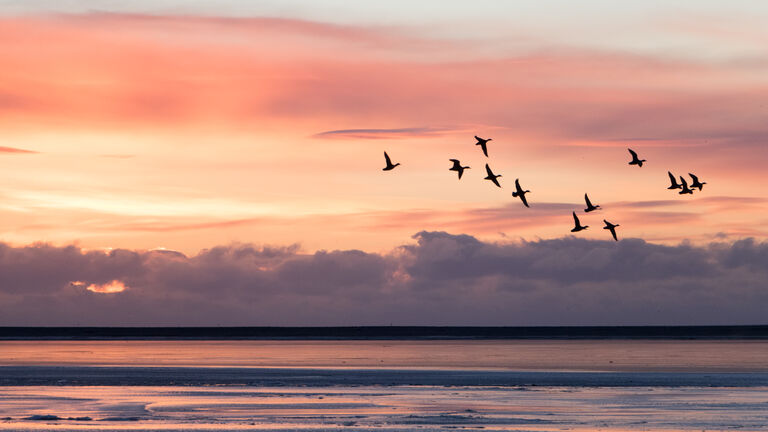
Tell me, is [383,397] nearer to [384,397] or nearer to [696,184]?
[384,397]

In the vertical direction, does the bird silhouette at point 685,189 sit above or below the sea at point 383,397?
above

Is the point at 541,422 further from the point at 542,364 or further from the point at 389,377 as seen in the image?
the point at 542,364

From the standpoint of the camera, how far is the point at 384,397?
53.5 meters

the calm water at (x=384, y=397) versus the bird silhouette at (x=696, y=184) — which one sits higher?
the bird silhouette at (x=696, y=184)

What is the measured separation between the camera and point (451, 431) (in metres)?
40.6

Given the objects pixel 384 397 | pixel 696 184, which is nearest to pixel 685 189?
pixel 696 184

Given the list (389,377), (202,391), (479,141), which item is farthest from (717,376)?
(202,391)

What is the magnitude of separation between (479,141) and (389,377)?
21244mm

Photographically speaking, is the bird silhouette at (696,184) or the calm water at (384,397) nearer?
the calm water at (384,397)

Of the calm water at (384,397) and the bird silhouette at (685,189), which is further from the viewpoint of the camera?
the bird silhouette at (685,189)

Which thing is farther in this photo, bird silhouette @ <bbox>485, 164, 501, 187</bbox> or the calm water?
bird silhouette @ <bbox>485, 164, 501, 187</bbox>

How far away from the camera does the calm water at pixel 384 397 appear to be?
42719 millimetres

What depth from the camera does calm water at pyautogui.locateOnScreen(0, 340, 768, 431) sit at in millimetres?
42719

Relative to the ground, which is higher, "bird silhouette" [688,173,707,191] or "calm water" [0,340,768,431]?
"bird silhouette" [688,173,707,191]
